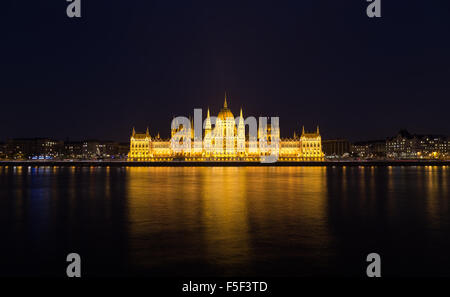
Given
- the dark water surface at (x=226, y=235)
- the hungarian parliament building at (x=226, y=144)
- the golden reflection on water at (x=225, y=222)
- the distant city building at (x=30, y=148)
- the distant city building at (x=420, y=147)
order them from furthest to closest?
the distant city building at (x=30, y=148) → the distant city building at (x=420, y=147) → the hungarian parliament building at (x=226, y=144) → the golden reflection on water at (x=225, y=222) → the dark water surface at (x=226, y=235)

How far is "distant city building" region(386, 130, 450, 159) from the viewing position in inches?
5950

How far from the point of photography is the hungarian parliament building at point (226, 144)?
128500mm

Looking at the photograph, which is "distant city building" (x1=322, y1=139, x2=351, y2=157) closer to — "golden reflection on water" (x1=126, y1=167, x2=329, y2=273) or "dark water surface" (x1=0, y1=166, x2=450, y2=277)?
"golden reflection on water" (x1=126, y1=167, x2=329, y2=273)

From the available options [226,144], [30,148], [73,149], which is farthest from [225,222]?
[73,149]

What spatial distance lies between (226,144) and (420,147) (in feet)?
269

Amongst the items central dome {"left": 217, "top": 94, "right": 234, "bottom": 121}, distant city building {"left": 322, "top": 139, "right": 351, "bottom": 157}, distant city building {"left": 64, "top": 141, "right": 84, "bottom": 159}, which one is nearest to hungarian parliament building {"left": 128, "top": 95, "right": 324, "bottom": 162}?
central dome {"left": 217, "top": 94, "right": 234, "bottom": 121}

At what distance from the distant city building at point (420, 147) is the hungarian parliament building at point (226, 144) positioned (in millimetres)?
45819

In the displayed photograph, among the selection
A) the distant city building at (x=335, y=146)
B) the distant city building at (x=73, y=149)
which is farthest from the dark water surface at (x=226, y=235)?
the distant city building at (x=73, y=149)

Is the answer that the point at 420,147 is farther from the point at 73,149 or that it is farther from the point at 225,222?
the point at 225,222

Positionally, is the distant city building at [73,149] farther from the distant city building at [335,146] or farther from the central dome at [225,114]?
the distant city building at [335,146]

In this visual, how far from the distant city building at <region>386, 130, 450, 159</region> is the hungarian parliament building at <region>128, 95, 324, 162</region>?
45.8m
